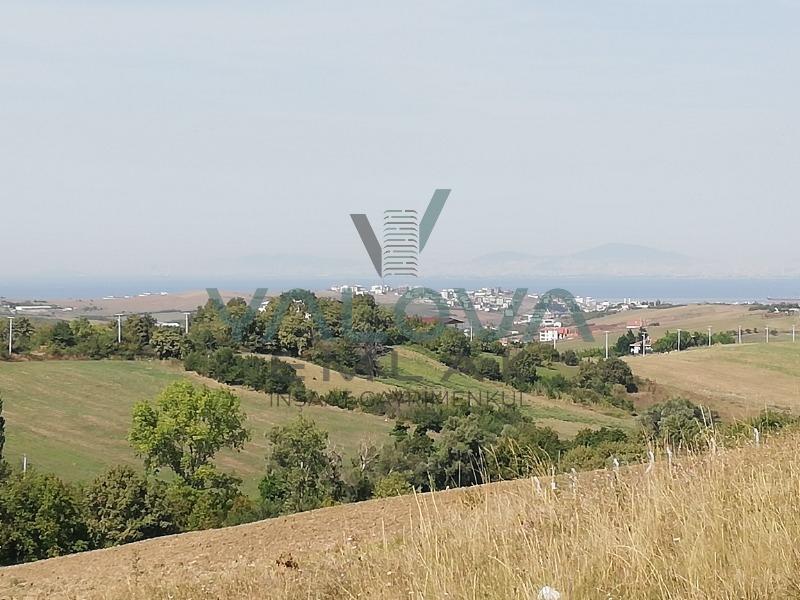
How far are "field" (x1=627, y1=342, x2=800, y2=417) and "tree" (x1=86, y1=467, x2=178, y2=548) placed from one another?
1233 inches

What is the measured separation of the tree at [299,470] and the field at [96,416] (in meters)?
2.89

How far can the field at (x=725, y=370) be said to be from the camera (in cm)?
5328

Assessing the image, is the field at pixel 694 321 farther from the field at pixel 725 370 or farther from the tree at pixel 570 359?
the field at pixel 725 370

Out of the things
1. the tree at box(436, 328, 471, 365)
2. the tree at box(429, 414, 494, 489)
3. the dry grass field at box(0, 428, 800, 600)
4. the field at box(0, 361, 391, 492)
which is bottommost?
the field at box(0, 361, 391, 492)

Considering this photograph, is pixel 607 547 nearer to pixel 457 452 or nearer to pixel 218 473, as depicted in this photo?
pixel 457 452

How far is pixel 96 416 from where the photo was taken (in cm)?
4772

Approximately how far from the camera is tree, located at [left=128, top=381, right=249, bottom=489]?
38.9 meters

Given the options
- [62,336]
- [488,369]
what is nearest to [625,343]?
[488,369]

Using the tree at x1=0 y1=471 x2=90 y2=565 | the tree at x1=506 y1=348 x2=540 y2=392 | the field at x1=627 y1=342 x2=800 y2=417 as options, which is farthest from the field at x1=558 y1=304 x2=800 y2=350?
the tree at x1=0 y1=471 x2=90 y2=565

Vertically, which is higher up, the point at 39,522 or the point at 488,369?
the point at 39,522

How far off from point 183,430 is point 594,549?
122ft

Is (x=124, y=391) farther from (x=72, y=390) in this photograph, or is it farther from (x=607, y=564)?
(x=607, y=564)

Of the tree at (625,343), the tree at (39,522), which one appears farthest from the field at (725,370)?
the tree at (39,522)

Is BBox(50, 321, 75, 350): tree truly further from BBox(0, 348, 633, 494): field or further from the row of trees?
the row of trees
